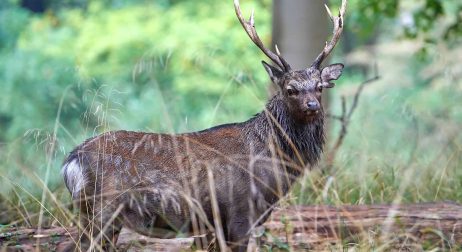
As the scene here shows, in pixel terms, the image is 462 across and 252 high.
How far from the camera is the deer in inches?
221

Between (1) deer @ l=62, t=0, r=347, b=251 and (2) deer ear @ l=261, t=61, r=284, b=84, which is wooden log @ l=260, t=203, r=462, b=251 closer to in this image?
(1) deer @ l=62, t=0, r=347, b=251

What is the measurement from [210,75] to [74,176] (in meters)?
11.3

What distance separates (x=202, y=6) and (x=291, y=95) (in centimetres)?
1255

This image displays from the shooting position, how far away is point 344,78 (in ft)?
68.9

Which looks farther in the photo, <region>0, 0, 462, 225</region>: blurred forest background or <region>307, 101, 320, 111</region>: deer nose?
<region>0, 0, 462, 225</region>: blurred forest background

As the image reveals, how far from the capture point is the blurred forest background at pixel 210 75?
25.8 feet

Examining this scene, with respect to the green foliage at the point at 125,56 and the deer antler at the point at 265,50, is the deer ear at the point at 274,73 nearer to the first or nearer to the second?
the deer antler at the point at 265,50

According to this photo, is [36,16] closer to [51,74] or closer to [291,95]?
[51,74]

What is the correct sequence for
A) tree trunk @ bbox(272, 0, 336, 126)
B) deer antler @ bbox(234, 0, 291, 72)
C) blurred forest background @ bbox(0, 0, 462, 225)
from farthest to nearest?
1. tree trunk @ bbox(272, 0, 336, 126)
2. blurred forest background @ bbox(0, 0, 462, 225)
3. deer antler @ bbox(234, 0, 291, 72)

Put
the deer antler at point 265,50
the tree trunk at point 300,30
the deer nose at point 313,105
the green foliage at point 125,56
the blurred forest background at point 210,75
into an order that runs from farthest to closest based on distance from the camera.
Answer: the green foliage at point 125,56
the tree trunk at point 300,30
the blurred forest background at point 210,75
the deer antler at point 265,50
the deer nose at point 313,105

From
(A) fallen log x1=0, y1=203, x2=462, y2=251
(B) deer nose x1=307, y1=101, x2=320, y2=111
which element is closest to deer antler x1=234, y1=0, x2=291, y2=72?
(B) deer nose x1=307, y1=101, x2=320, y2=111

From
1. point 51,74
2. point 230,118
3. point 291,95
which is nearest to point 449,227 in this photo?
point 291,95

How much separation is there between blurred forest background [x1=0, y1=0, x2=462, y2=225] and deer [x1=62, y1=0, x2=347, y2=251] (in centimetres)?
110

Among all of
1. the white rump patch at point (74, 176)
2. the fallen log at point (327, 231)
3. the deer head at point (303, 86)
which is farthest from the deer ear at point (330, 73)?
the white rump patch at point (74, 176)
